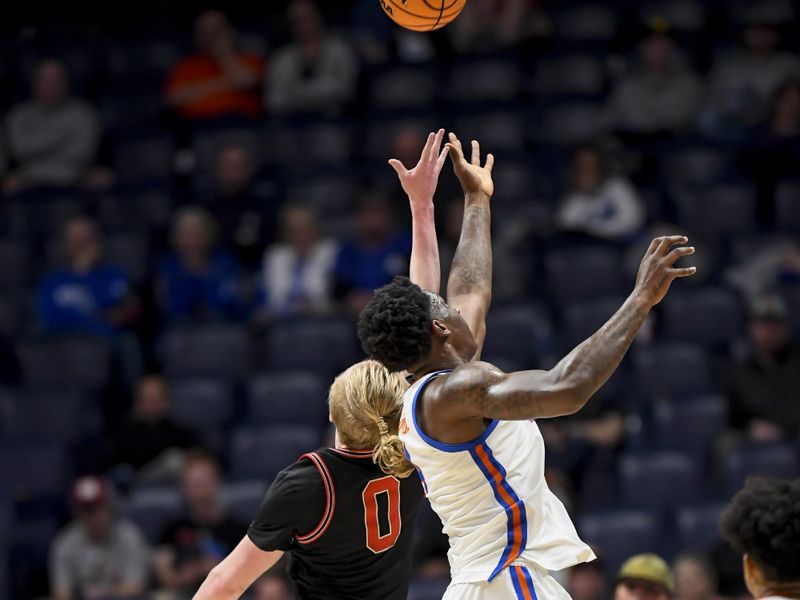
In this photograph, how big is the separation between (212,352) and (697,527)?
11.8ft

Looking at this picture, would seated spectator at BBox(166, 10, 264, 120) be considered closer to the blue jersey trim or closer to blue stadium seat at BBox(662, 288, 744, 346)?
blue stadium seat at BBox(662, 288, 744, 346)

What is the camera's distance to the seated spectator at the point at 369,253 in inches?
399

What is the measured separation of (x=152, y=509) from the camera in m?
8.91

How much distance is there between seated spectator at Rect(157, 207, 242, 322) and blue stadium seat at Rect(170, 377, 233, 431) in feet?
2.75

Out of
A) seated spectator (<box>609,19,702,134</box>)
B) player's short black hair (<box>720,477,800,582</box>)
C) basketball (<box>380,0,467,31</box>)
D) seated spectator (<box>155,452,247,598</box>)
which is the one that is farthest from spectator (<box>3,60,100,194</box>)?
player's short black hair (<box>720,477,800,582</box>)

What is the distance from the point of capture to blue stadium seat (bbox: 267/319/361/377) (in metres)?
9.72

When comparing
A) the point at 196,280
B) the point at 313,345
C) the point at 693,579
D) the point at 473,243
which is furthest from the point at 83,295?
the point at 473,243

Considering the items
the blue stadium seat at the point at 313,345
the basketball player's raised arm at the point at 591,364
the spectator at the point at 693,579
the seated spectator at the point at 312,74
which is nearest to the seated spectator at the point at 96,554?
the blue stadium seat at the point at 313,345

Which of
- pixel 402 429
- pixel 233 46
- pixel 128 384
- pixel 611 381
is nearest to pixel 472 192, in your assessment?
pixel 402 429

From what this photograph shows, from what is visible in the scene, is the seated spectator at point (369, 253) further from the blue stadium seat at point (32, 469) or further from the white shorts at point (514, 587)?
the white shorts at point (514, 587)

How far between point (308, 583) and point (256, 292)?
6.19 meters

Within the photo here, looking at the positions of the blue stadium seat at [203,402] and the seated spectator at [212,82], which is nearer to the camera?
the blue stadium seat at [203,402]

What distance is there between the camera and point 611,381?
9539 mm

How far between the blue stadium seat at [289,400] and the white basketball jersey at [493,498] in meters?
5.03
